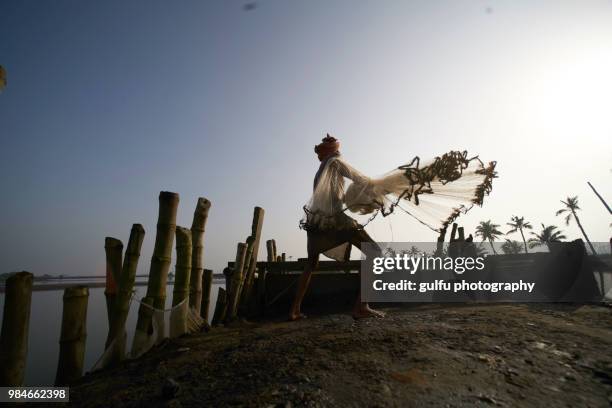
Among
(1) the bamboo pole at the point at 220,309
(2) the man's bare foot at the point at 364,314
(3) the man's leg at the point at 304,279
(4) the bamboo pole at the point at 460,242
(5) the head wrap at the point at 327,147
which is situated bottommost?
(1) the bamboo pole at the point at 220,309

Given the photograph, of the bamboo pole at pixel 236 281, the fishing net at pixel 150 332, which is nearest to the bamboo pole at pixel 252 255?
the bamboo pole at pixel 236 281

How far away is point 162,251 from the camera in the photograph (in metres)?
3.47

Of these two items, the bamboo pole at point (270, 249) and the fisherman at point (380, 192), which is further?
the bamboo pole at point (270, 249)

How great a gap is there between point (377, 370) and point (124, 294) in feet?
9.39

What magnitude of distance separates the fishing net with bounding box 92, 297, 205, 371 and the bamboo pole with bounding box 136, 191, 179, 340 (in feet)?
0.16

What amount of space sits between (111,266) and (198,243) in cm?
120

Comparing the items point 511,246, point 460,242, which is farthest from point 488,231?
point 460,242

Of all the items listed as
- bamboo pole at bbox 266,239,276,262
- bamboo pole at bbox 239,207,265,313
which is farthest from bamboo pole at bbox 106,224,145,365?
bamboo pole at bbox 266,239,276,262

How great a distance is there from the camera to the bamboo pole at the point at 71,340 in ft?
9.34

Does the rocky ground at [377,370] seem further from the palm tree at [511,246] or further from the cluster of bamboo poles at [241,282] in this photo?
the palm tree at [511,246]

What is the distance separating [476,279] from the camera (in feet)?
25.4

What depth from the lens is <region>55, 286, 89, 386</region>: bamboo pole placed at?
9.34 feet

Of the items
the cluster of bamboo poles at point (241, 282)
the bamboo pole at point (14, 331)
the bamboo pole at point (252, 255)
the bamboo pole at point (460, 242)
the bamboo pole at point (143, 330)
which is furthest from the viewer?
the bamboo pole at point (460, 242)

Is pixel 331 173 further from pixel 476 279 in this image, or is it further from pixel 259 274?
pixel 476 279
